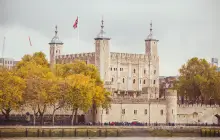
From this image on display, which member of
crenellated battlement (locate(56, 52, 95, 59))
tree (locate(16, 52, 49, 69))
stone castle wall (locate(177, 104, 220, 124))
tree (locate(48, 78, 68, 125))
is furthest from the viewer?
crenellated battlement (locate(56, 52, 95, 59))

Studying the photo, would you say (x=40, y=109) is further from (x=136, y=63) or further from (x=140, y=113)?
(x=136, y=63)

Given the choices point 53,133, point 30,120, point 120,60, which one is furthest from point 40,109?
point 120,60

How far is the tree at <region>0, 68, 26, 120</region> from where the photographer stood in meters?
85.2

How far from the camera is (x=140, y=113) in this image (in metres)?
97.9

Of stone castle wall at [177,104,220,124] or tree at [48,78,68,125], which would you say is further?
stone castle wall at [177,104,220,124]

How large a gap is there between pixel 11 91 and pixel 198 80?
35.6 m

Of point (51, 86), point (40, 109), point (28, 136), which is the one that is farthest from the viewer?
point (40, 109)

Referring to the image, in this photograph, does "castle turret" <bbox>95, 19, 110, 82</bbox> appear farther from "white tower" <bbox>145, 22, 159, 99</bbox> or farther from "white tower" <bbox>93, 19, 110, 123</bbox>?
"white tower" <bbox>145, 22, 159, 99</bbox>

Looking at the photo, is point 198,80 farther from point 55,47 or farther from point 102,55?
point 55,47

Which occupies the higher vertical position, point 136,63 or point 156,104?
point 136,63

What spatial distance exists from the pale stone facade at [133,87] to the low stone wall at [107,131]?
6.65 metres

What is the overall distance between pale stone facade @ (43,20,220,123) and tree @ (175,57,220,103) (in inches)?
195

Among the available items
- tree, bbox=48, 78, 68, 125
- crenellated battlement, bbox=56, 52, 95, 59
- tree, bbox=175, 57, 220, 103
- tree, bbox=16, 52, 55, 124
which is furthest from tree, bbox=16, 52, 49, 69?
tree, bbox=175, 57, 220, 103

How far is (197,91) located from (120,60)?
14143 mm
